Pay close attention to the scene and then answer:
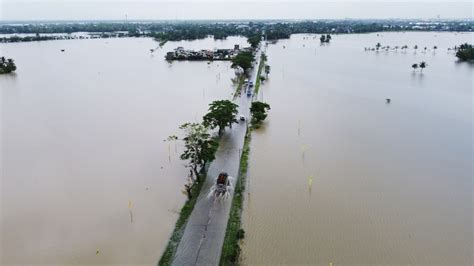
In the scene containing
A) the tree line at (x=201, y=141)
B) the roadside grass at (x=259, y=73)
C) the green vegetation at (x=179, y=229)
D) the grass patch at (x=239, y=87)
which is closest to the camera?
the green vegetation at (x=179, y=229)

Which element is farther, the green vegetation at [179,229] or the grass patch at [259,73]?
the grass patch at [259,73]

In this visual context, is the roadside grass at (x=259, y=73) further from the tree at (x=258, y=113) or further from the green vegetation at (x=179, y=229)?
the green vegetation at (x=179, y=229)

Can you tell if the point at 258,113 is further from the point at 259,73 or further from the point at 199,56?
the point at 199,56

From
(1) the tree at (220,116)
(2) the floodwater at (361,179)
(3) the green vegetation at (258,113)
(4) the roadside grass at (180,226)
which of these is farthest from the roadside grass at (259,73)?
(4) the roadside grass at (180,226)

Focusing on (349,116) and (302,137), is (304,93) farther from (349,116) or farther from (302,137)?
(302,137)

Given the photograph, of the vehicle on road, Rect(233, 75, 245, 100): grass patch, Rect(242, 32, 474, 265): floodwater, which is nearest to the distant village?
Rect(233, 75, 245, 100): grass patch

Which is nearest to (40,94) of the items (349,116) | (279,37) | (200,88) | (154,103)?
(154,103)
